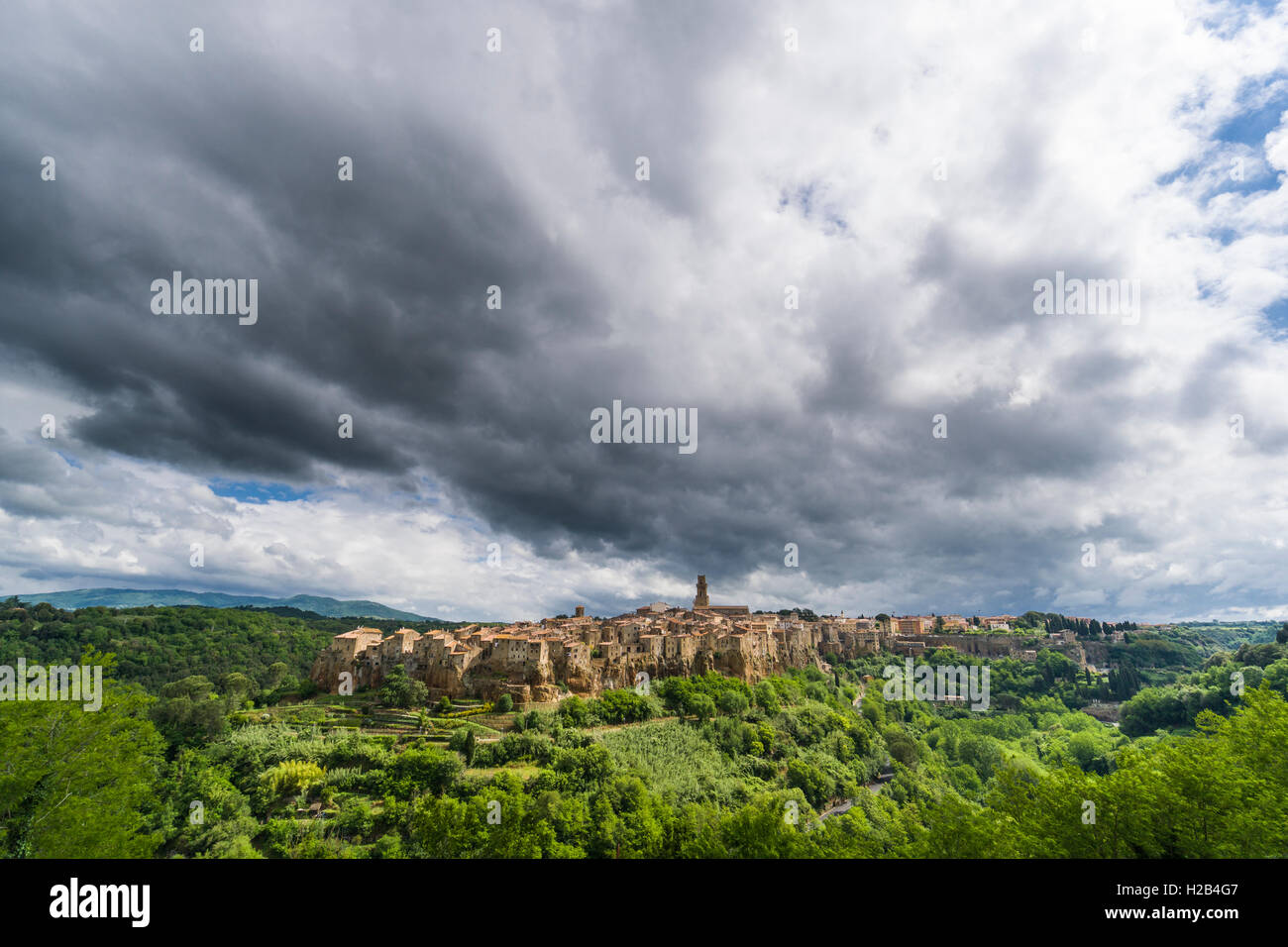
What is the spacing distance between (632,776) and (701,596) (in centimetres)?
7536

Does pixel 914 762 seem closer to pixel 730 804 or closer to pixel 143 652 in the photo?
pixel 730 804

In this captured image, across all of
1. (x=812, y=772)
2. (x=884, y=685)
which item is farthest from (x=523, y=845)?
(x=884, y=685)

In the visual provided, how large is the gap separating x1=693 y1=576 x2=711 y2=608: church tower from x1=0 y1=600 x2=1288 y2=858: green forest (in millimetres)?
32044

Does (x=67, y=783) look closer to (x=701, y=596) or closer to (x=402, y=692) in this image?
(x=402, y=692)

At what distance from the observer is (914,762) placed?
6031 cm

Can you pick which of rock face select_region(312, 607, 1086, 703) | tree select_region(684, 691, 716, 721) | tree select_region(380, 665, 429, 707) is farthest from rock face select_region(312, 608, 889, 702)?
tree select_region(684, 691, 716, 721)

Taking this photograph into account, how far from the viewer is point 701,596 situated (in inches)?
4407

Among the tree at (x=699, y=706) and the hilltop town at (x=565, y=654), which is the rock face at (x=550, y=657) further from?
the tree at (x=699, y=706)

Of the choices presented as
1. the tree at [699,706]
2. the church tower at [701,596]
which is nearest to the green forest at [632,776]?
the tree at [699,706]

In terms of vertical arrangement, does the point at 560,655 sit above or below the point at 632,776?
above

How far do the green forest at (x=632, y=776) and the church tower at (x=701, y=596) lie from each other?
105 feet

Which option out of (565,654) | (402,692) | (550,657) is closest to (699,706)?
(565,654)

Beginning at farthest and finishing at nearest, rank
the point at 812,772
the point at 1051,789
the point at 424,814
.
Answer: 1. the point at 812,772
2. the point at 424,814
3. the point at 1051,789
